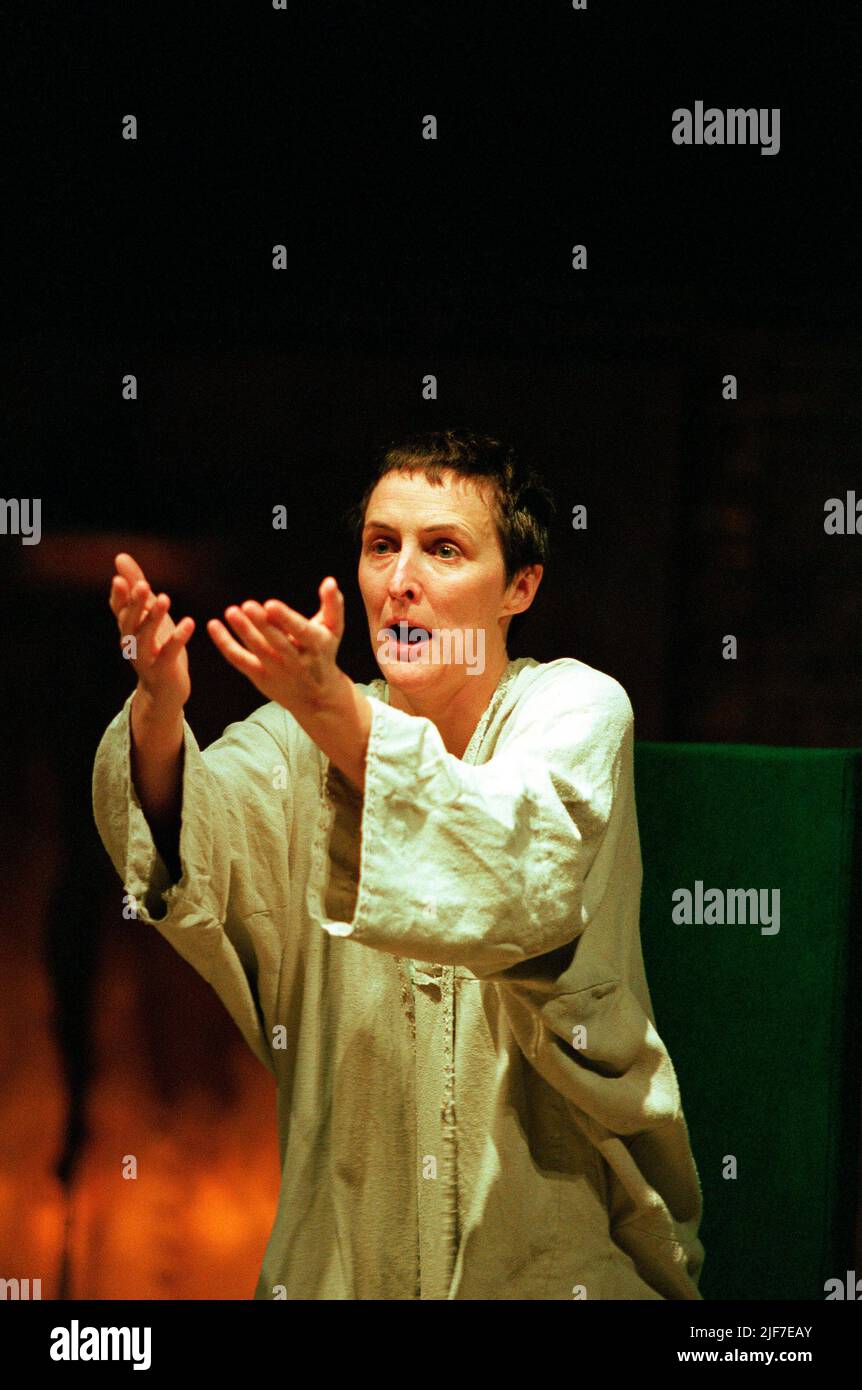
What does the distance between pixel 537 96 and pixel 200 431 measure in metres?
0.73

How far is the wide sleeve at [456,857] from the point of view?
129 centimetres

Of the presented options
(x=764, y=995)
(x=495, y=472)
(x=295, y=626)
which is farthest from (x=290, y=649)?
(x=764, y=995)

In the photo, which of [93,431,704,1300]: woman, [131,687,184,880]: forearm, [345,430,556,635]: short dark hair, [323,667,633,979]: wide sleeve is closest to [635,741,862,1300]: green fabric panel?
[93,431,704,1300]: woman

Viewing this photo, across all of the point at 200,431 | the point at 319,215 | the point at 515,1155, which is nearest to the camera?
the point at 515,1155

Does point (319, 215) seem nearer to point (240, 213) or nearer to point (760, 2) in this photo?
point (240, 213)

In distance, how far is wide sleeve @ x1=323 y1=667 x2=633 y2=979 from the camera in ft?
4.23

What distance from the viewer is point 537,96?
79.2 inches

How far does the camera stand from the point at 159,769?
150cm

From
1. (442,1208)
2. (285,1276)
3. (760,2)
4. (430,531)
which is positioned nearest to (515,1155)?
(442,1208)

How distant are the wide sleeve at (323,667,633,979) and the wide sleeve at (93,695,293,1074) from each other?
0.28m

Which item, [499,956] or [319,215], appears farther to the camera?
[319,215]

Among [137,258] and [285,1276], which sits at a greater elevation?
[137,258]

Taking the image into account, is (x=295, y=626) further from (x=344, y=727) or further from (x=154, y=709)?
(x=154, y=709)

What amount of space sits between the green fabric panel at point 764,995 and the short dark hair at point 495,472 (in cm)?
34
